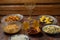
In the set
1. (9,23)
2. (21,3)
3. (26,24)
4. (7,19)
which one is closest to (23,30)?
(26,24)

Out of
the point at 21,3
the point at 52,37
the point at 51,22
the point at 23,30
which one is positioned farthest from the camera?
the point at 21,3

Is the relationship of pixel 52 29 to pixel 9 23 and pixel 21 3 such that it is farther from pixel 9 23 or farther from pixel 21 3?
pixel 21 3

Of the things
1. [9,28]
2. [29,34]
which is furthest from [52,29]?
[9,28]

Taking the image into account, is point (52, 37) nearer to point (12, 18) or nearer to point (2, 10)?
point (12, 18)

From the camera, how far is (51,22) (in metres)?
1.65

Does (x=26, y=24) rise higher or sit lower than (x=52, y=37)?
higher

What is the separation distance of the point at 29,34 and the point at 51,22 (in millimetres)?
349

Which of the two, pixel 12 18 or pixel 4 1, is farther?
pixel 4 1

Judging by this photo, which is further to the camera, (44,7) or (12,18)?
(44,7)

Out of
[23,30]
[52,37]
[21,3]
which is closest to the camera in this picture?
[52,37]

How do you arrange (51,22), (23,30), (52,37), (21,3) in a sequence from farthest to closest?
(21,3), (51,22), (23,30), (52,37)

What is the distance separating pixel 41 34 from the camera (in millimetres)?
1466

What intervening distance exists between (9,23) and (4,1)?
1.29m

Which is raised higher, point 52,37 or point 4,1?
point 4,1
